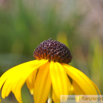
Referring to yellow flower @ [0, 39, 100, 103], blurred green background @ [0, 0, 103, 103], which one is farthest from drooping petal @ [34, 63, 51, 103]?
blurred green background @ [0, 0, 103, 103]

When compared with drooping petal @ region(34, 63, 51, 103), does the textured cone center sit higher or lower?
higher

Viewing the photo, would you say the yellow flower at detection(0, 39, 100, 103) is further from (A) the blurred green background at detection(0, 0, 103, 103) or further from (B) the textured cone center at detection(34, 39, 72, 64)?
(A) the blurred green background at detection(0, 0, 103, 103)

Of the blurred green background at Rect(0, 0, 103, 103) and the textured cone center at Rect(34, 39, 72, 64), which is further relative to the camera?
the blurred green background at Rect(0, 0, 103, 103)

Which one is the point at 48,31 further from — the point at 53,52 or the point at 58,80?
the point at 58,80

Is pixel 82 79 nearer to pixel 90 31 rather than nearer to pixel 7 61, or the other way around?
pixel 7 61

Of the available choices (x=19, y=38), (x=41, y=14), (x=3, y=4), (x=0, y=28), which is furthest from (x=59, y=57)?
(x=3, y=4)

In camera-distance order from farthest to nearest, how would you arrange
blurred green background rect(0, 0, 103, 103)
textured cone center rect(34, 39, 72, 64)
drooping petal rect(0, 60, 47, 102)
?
blurred green background rect(0, 0, 103, 103)
textured cone center rect(34, 39, 72, 64)
drooping petal rect(0, 60, 47, 102)

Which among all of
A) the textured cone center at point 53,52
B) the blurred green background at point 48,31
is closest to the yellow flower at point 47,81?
the textured cone center at point 53,52
